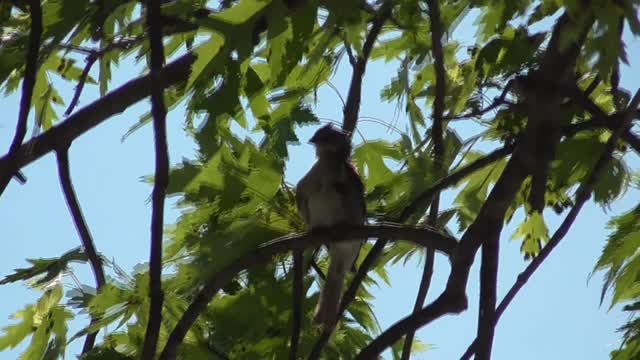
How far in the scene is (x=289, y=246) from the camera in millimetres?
4387

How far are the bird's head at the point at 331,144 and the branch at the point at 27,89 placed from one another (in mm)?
2532

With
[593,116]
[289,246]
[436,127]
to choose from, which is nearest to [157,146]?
[289,246]

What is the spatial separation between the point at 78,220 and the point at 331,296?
4.32ft

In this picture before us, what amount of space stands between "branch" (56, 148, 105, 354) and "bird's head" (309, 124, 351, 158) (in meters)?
1.91

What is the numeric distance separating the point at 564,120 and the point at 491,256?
102 centimetres

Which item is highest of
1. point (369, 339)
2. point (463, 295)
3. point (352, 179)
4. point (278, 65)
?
point (352, 179)

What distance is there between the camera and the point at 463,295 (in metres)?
3.74

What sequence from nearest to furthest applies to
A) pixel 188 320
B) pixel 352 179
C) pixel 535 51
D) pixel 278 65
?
pixel 278 65 < pixel 188 320 < pixel 535 51 < pixel 352 179

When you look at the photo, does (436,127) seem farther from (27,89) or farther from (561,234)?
(27,89)

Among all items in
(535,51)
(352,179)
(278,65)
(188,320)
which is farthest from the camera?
(352,179)

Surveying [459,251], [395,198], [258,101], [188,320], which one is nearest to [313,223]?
[395,198]

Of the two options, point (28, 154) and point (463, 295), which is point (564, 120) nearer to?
point (463, 295)

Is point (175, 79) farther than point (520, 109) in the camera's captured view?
Yes

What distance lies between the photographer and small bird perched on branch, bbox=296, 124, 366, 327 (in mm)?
5312
